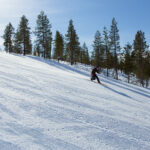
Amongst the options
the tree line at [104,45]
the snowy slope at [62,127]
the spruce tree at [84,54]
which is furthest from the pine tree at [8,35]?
the snowy slope at [62,127]

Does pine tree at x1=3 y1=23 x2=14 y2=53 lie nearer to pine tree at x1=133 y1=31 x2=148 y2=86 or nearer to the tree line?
the tree line

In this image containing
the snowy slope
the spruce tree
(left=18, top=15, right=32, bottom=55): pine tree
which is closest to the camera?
the snowy slope

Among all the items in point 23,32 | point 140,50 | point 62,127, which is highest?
point 23,32

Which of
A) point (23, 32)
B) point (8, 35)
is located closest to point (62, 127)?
point (23, 32)

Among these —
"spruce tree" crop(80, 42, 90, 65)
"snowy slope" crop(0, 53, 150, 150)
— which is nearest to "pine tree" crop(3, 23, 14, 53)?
"spruce tree" crop(80, 42, 90, 65)

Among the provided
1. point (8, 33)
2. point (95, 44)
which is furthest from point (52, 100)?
point (8, 33)

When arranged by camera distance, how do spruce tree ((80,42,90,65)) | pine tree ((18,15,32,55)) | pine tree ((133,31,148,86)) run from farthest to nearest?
spruce tree ((80,42,90,65)), pine tree ((18,15,32,55)), pine tree ((133,31,148,86))

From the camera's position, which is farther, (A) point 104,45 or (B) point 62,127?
(A) point 104,45

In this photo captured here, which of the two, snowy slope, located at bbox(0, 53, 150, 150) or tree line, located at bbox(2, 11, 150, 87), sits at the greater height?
tree line, located at bbox(2, 11, 150, 87)

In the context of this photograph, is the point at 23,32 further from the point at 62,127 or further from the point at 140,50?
the point at 62,127

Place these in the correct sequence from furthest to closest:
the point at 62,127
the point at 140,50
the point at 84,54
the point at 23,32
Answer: the point at 84,54
the point at 23,32
the point at 140,50
the point at 62,127

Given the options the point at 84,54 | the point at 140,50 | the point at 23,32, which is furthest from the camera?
the point at 84,54

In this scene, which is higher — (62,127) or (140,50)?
(140,50)

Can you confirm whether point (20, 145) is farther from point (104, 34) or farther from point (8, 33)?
point (8, 33)
